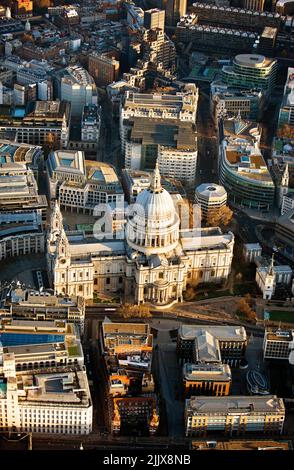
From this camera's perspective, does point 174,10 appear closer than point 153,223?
No

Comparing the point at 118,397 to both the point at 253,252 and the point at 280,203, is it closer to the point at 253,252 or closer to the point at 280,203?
the point at 253,252

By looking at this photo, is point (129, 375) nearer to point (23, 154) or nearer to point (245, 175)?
point (245, 175)

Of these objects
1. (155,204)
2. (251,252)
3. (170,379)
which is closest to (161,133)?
(251,252)

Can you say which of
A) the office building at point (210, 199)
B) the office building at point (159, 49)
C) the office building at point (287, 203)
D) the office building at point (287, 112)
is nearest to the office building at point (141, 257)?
the office building at point (210, 199)

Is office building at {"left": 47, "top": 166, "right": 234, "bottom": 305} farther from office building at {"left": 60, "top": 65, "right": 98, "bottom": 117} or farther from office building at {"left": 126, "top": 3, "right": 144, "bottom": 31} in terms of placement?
office building at {"left": 126, "top": 3, "right": 144, "bottom": 31}

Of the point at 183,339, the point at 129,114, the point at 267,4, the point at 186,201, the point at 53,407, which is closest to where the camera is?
the point at 53,407

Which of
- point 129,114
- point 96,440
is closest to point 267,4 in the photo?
point 129,114

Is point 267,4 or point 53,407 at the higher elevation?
point 267,4
